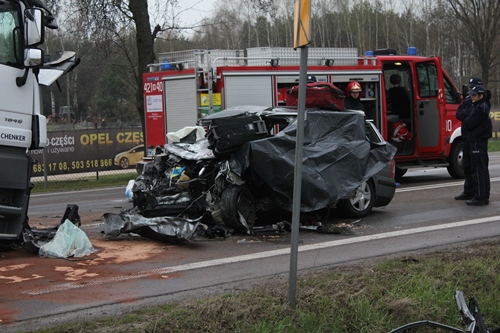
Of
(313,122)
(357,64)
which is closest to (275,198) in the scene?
A: (313,122)

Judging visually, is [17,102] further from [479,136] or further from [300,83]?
[479,136]

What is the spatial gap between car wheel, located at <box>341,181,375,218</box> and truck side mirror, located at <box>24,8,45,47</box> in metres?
5.14

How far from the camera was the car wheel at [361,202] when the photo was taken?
10.9 m

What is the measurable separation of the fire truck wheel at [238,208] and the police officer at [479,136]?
4.23 metres

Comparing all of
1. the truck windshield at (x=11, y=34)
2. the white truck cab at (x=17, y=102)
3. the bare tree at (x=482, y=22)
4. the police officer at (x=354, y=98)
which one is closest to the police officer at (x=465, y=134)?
the police officer at (x=354, y=98)

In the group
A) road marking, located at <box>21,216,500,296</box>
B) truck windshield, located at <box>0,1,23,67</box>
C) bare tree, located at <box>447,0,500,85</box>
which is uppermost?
bare tree, located at <box>447,0,500,85</box>

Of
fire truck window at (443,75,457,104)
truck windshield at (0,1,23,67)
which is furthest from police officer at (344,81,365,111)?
truck windshield at (0,1,23,67)

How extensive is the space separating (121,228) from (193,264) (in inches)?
62.5

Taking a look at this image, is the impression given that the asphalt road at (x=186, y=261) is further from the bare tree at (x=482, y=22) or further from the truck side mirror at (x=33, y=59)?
the bare tree at (x=482, y=22)

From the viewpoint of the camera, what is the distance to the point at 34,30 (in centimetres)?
787

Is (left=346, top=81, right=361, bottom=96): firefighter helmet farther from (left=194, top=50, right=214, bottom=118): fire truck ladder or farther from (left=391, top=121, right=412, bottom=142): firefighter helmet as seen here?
(left=194, top=50, right=214, bottom=118): fire truck ladder

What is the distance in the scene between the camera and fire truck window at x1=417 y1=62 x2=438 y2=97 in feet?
52.6

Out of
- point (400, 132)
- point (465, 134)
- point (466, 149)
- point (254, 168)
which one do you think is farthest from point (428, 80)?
point (254, 168)

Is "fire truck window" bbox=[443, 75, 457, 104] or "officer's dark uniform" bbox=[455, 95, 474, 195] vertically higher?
"fire truck window" bbox=[443, 75, 457, 104]
